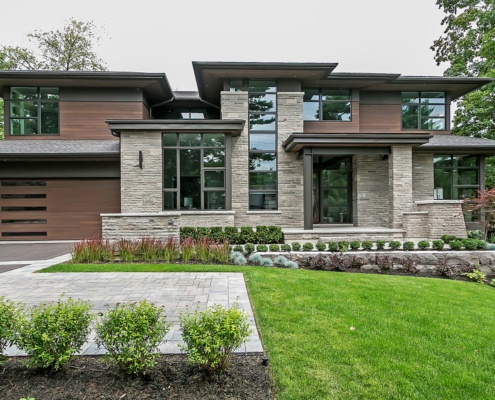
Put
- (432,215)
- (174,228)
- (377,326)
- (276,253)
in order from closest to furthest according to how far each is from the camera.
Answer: (377,326) < (276,253) < (174,228) < (432,215)

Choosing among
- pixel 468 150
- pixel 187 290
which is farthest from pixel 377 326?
pixel 468 150

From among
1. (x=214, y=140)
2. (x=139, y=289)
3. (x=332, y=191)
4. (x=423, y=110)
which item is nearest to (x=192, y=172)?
(x=214, y=140)

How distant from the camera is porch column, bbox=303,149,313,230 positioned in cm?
1133

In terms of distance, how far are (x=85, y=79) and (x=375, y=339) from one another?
14.1m

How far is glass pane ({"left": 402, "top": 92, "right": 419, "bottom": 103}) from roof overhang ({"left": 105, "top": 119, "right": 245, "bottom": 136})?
843 cm

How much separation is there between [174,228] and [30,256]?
161 inches

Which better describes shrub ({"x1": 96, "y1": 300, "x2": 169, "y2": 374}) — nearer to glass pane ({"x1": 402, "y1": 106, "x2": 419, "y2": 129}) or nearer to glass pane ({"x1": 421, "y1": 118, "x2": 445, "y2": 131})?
glass pane ({"x1": 402, "y1": 106, "x2": 419, "y2": 129})

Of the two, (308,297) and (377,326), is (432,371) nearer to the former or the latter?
(377,326)

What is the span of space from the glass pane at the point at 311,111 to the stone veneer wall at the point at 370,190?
2.56 metres

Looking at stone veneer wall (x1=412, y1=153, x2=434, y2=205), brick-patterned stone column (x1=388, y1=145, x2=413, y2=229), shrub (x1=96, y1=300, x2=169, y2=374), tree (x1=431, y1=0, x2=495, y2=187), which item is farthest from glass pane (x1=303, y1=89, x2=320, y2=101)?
shrub (x1=96, y1=300, x2=169, y2=374)

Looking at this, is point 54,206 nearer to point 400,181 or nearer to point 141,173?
point 141,173

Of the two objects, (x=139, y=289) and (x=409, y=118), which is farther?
(x=409, y=118)

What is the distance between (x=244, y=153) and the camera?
12789 millimetres

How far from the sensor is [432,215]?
36.8 ft
